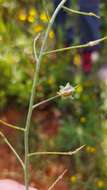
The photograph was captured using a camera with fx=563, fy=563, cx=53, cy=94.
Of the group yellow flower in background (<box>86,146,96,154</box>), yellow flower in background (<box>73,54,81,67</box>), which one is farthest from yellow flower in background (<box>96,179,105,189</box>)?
yellow flower in background (<box>73,54,81,67</box>)

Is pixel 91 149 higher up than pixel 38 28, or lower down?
lower down

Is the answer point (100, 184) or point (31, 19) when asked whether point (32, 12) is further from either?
point (100, 184)

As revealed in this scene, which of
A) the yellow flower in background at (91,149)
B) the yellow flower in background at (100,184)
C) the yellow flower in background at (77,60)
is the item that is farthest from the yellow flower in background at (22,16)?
the yellow flower in background at (100,184)

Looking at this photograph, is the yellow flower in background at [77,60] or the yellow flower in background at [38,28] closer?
the yellow flower in background at [38,28]

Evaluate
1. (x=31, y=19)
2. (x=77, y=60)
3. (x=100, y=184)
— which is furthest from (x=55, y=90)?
(x=100, y=184)

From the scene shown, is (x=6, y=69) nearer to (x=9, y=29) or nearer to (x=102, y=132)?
(x=9, y=29)

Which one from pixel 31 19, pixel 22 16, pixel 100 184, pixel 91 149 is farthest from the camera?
pixel 22 16

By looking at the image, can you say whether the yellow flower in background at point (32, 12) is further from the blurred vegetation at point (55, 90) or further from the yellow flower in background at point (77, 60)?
the yellow flower in background at point (77, 60)

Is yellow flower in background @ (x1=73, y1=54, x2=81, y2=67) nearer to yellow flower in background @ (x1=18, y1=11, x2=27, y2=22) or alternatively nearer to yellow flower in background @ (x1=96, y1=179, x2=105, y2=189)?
yellow flower in background @ (x1=18, y1=11, x2=27, y2=22)

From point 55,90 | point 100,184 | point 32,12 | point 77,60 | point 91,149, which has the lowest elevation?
point 100,184

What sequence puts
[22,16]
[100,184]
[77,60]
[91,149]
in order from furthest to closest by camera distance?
[77,60] → [22,16] → [91,149] → [100,184]

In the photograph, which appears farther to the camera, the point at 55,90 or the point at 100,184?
the point at 55,90
